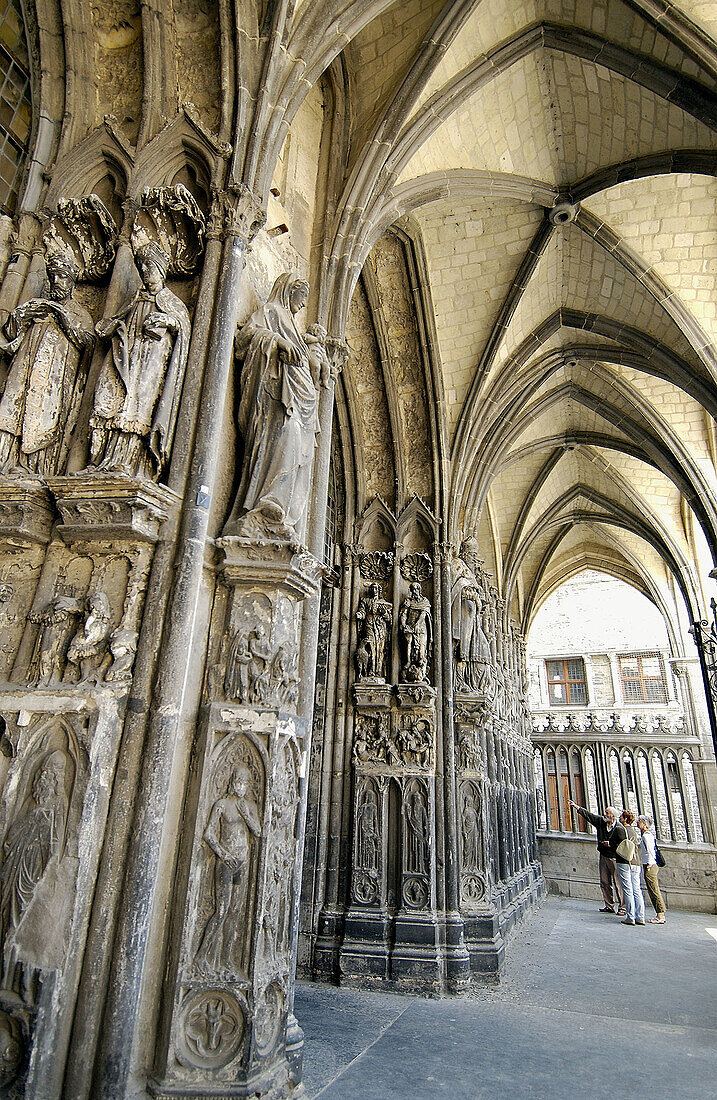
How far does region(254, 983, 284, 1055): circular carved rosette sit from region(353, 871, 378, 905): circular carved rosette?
4182 mm

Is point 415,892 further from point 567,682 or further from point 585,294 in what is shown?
point 567,682

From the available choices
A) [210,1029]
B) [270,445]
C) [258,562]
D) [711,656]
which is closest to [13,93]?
[270,445]

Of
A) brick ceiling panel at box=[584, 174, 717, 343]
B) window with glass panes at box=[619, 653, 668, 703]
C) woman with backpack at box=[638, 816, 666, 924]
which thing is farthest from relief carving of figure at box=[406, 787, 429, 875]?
window with glass panes at box=[619, 653, 668, 703]

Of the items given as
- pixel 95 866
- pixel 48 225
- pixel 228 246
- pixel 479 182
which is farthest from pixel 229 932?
pixel 479 182

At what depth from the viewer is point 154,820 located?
3.16 metres

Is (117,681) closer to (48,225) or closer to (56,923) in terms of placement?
(56,923)

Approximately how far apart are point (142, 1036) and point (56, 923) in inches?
25.5

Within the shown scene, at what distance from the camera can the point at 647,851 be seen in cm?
1228

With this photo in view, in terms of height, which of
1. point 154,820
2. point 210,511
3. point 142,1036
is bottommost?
point 142,1036

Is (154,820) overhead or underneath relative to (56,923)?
overhead

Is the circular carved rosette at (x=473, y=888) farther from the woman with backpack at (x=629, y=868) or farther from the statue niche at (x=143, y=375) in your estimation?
the statue niche at (x=143, y=375)

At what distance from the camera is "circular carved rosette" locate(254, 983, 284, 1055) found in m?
3.19

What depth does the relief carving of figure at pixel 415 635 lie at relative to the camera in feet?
26.8

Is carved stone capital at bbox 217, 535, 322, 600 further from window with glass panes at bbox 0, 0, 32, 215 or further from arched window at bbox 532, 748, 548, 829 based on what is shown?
arched window at bbox 532, 748, 548, 829
